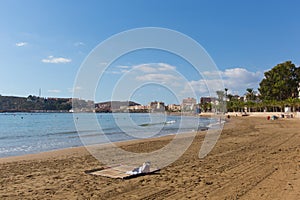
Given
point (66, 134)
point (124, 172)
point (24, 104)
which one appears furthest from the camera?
point (24, 104)

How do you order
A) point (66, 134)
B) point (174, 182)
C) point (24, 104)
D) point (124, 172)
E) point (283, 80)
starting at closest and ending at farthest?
point (174, 182)
point (124, 172)
point (66, 134)
point (283, 80)
point (24, 104)

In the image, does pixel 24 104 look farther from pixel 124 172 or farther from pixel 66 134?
pixel 124 172

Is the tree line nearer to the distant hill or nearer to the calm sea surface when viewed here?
the calm sea surface

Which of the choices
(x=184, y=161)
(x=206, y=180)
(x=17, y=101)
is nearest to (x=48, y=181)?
(x=206, y=180)

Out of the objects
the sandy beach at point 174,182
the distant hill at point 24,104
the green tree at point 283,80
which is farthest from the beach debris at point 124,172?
the distant hill at point 24,104

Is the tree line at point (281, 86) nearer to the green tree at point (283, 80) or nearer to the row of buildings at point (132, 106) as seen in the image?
the green tree at point (283, 80)

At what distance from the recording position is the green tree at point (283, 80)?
261 ft

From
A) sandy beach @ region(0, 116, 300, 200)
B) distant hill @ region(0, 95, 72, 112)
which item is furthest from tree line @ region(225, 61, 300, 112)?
distant hill @ region(0, 95, 72, 112)

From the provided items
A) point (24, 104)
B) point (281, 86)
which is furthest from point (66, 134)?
point (24, 104)

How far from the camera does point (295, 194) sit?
528 cm

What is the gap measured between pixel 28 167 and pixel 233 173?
21.6ft

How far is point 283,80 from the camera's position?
80062 millimetres

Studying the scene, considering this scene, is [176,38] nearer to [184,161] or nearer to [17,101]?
[184,161]

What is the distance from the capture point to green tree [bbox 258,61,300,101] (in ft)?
261
